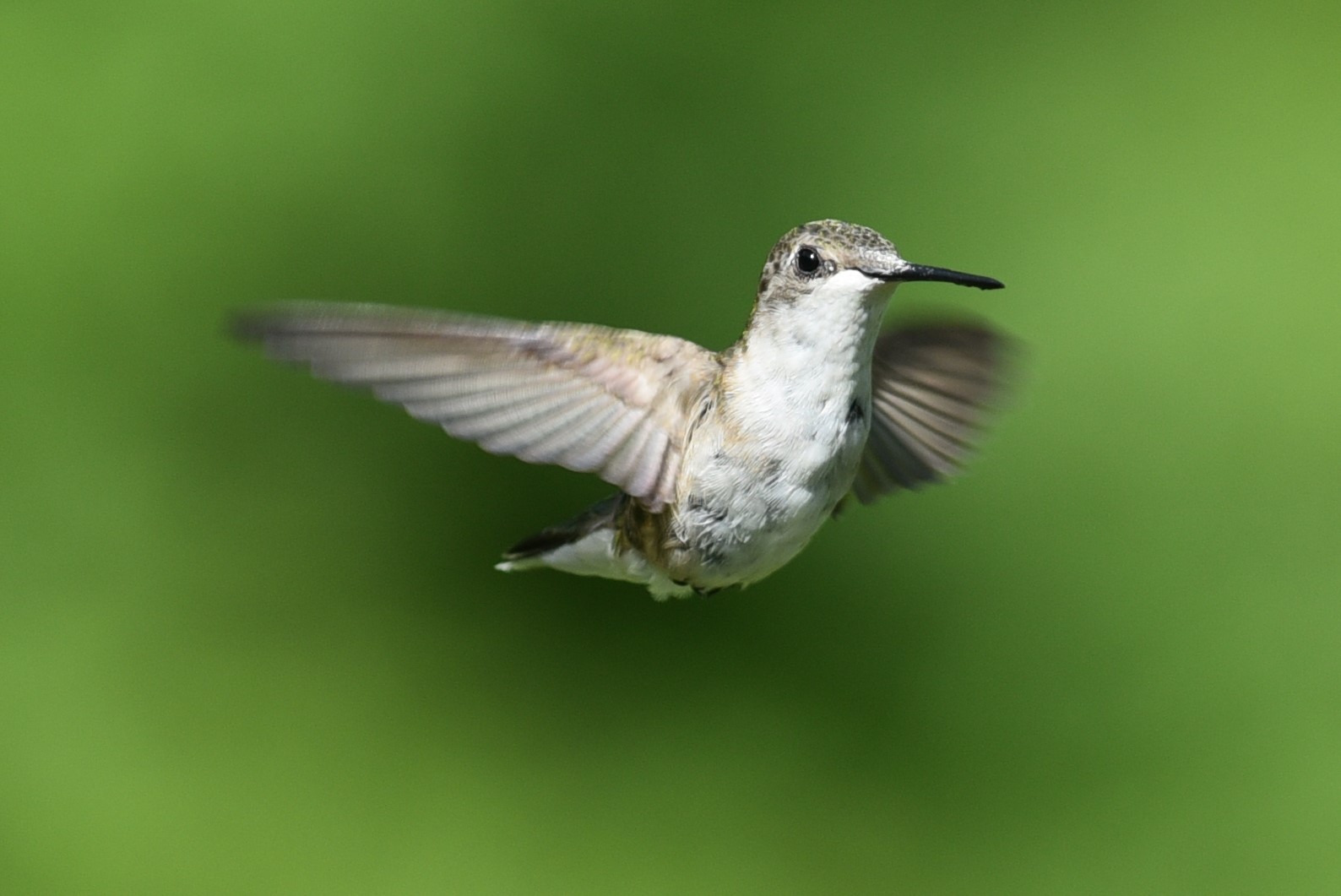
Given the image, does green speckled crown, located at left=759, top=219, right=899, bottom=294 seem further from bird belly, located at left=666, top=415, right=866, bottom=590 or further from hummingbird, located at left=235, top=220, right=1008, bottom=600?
bird belly, located at left=666, top=415, right=866, bottom=590

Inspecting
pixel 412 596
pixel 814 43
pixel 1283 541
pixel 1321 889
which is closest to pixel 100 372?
pixel 412 596

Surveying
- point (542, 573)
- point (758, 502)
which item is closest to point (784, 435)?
point (758, 502)

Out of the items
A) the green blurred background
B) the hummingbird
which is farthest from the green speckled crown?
the green blurred background

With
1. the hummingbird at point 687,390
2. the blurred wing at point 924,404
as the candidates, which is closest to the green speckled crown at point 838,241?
the hummingbird at point 687,390

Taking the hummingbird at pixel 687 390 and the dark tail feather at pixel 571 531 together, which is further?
the dark tail feather at pixel 571 531

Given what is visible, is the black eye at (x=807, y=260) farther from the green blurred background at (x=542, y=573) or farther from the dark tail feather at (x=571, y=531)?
the green blurred background at (x=542, y=573)

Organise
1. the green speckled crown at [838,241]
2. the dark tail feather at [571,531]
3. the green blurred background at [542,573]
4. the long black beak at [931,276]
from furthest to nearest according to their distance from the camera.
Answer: the green blurred background at [542,573] < the dark tail feather at [571,531] < the green speckled crown at [838,241] < the long black beak at [931,276]

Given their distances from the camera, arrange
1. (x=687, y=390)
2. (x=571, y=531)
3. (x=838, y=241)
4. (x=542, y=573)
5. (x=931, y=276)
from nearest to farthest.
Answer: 1. (x=931, y=276)
2. (x=838, y=241)
3. (x=687, y=390)
4. (x=571, y=531)
5. (x=542, y=573)

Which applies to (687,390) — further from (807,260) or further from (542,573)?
(542,573)
